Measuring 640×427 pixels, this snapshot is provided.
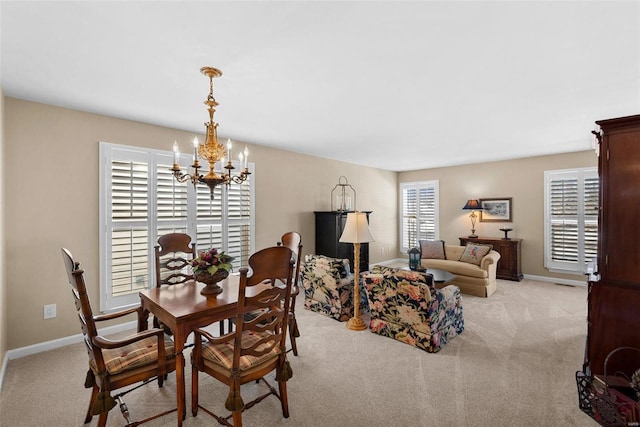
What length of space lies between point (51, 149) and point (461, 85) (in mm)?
4094

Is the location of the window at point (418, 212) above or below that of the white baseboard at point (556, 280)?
above

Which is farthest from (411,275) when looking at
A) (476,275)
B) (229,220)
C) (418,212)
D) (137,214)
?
(418,212)

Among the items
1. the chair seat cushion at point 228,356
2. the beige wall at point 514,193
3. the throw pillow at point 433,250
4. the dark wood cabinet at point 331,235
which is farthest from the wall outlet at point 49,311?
the beige wall at point 514,193

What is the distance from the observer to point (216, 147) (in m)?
2.58

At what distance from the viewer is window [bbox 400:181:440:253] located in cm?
758

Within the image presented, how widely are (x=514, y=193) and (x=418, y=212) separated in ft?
7.24

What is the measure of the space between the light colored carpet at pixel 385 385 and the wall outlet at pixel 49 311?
1.18 ft

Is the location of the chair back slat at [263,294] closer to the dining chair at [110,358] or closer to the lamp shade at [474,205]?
the dining chair at [110,358]

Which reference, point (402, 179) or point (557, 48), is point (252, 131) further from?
point (402, 179)

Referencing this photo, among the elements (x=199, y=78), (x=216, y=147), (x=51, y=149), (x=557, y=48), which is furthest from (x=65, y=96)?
(x=557, y=48)

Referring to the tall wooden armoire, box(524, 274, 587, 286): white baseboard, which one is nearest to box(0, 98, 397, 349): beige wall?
the tall wooden armoire

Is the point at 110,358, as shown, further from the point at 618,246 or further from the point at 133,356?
the point at 618,246

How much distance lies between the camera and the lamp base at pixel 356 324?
357 centimetres

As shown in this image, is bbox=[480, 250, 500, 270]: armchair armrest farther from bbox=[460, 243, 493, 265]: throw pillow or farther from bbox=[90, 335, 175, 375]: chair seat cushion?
bbox=[90, 335, 175, 375]: chair seat cushion
